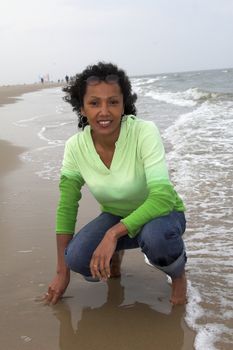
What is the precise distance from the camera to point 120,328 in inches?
90.9

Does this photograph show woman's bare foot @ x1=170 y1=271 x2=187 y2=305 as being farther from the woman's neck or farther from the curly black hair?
the curly black hair

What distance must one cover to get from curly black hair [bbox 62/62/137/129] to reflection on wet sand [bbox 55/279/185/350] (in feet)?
3.70

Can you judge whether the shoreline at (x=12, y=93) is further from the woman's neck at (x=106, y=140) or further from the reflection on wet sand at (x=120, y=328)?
the reflection on wet sand at (x=120, y=328)

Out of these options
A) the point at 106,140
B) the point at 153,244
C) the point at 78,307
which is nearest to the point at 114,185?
the point at 106,140

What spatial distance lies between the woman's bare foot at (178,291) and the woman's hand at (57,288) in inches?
24.2

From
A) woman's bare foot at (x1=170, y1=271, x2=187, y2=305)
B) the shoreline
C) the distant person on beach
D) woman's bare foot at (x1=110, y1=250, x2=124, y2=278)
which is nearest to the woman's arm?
the distant person on beach

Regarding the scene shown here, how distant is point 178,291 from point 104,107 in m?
1.10

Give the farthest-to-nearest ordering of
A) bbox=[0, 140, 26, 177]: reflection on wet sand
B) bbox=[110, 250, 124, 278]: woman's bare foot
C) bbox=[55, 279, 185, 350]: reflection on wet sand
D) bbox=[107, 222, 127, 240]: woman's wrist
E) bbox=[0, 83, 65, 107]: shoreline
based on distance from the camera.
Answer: bbox=[0, 83, 65, 107]: shoreline → bbox=[0, 140, 26, 177]: reflection on wet sand → bbox=[110, 250, 124, 278]: woman's bare foot → bbox=[107, 222, 127, 240]: woman's wrist → bbox=[55, 279, 185, 350]: reflection on wet sand

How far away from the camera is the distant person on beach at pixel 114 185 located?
2.35m

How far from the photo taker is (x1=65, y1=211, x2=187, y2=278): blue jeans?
7.72ft

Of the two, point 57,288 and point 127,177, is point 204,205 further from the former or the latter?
point 57,288

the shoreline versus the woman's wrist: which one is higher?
the woman's wrist

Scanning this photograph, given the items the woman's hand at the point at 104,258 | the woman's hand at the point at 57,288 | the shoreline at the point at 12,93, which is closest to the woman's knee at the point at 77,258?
the woman's hand at the point at 57,288

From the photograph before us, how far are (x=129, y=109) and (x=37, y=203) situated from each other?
2326 mm
